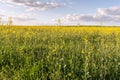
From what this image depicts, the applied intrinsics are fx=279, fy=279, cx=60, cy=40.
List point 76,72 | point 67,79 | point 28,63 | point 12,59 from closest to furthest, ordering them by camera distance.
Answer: point 67,79
point 76,72
point 28,63
point 12,59

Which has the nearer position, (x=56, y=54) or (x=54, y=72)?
(x=54, y=72)

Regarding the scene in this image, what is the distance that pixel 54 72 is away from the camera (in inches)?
248

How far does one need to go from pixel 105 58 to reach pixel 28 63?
6.47 ft

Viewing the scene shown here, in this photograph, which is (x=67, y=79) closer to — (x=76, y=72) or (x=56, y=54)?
(x=76, y=72)

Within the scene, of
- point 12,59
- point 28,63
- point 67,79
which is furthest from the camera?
point 12,59

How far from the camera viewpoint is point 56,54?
7352 millimetres

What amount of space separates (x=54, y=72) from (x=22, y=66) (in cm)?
121

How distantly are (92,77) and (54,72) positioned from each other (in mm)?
862

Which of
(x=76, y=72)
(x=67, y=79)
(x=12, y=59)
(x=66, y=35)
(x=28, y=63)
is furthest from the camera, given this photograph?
(x=66, y=35)

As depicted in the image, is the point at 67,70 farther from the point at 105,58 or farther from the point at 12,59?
the point at 12,59

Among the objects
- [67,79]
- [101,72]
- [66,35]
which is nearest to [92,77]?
[101,72]

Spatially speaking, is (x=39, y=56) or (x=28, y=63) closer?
(x=28, y=63)

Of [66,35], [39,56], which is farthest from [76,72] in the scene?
[66,35]

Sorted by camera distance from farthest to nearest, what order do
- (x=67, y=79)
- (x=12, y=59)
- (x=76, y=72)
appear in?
(x=12, y=59) < (x=76, y=72) < (x=67, y=79)
